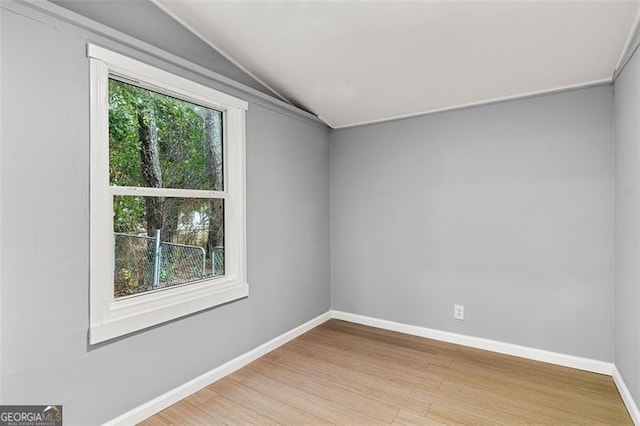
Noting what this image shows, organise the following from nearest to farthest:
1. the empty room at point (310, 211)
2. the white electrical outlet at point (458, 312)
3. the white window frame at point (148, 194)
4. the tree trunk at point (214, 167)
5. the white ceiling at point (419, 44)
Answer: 1. the empty room at point (310, 211)
2. the white window frame at point (148, 194)
3. the white ceiling at point (419, 44)
4. the tree trunk at point (214, 167)
5. the white electrical outlet at point (458, 312)

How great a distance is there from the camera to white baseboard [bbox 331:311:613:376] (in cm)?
243

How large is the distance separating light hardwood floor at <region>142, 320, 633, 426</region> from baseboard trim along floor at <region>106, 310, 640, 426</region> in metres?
0.06

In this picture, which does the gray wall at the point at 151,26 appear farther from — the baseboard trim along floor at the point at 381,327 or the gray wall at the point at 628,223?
the gray wall at the point at 628,223

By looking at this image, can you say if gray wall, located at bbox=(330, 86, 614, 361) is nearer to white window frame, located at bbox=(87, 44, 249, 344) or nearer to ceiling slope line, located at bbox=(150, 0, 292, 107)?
ceiling slope line, located at bbox=(150, 0, 292, 107)

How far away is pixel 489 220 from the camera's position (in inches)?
110

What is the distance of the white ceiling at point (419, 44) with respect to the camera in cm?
184

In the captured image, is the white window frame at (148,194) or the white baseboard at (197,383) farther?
the white baseboard at (197,383)

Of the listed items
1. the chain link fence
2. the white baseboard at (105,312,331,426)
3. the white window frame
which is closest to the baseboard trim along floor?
the white baseboard at (105,312,331,426)

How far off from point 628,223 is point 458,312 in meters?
1.41

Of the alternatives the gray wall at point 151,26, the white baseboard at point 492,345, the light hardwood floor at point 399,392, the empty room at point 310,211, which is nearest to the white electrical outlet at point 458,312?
the empty room at point 310,211

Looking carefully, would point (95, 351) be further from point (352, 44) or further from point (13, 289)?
point (352, 44)

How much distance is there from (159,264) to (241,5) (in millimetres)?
1689

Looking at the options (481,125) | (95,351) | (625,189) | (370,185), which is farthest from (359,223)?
(95,351)

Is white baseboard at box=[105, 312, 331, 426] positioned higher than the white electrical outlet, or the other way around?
the white electrical outlet
